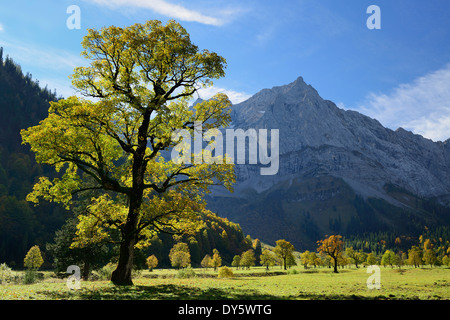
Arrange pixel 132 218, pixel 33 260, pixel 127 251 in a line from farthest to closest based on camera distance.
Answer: pixel 33 260 → pixel 132 218 → pixel 127 251

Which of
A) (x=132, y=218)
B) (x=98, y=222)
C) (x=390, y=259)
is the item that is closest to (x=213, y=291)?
(x=132, y=218)

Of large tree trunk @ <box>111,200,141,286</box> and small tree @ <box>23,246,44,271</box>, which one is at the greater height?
large tree trunk @ <box>111,200,141,286</box>

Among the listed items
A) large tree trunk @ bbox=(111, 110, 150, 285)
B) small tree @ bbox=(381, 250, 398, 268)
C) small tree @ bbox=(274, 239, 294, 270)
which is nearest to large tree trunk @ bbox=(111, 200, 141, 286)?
large tree trunk @ bbox=(111, 110, 150, 285)

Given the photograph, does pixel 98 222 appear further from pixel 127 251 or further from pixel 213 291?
pixel 213 291

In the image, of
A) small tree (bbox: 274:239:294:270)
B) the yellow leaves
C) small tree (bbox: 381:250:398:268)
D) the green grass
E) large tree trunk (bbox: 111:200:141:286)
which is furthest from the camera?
small tree (bbox: 381:250:398:268)

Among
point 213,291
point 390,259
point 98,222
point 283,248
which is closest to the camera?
point 213,291

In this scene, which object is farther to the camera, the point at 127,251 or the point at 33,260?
the point at 33,260

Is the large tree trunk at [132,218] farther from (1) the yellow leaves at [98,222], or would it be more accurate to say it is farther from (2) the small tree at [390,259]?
(2) the small tree at [390,259]

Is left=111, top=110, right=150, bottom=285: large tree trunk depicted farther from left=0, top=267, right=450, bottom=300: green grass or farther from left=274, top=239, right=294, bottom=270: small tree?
left=274, top=239, right=294, bottom=270: small tree

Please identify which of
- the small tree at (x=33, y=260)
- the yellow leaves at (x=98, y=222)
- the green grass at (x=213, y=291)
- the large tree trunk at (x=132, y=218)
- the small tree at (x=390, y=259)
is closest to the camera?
the green grass at (x=213, y=291)

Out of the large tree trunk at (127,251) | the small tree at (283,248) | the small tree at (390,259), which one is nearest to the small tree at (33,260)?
the small tree at (283,248)
